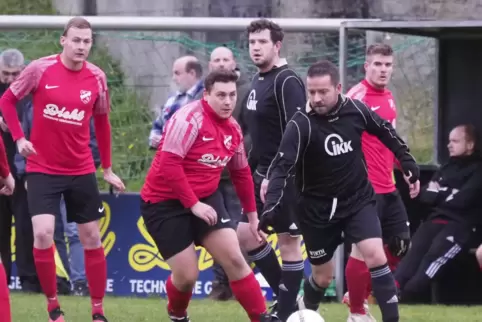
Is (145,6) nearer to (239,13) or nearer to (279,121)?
(239,13)

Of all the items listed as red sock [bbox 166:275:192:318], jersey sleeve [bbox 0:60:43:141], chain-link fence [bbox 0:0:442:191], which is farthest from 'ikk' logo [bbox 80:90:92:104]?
chain-link fence [bbox 0:0:442:191]

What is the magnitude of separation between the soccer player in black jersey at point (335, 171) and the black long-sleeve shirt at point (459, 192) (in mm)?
2923

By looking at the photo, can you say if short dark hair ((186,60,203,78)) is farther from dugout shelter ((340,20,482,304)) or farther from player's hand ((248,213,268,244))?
player's hand ((248,213,268,244))

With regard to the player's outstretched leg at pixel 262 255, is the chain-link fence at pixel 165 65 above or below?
above

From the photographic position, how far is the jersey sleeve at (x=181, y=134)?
777 cm

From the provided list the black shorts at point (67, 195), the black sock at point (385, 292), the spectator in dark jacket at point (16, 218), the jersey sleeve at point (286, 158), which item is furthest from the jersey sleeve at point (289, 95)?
the spectator in dark jacket at point (16, 218)

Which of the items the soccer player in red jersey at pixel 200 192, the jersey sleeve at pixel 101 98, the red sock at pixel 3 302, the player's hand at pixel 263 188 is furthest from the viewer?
the jersey sleeve at pixel 101 98

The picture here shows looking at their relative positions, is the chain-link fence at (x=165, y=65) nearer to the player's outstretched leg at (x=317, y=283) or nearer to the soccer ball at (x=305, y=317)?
the player's outstretched leg at (x=317, y=283)

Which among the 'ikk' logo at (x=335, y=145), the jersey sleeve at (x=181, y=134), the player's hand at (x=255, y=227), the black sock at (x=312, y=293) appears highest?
the jersey sleeve at (x=181, y=134)

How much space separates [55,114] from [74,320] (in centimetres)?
164

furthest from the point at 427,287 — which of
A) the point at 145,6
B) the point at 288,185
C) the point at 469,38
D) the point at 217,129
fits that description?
the point at 145,6

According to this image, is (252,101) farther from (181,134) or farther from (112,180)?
(112,180)

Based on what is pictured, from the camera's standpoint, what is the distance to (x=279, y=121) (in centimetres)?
862

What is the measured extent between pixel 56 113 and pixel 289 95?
1.64 meters
